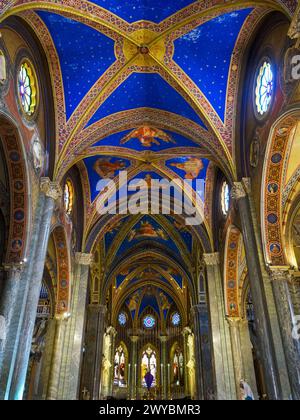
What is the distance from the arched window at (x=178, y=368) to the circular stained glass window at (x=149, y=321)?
3.53m

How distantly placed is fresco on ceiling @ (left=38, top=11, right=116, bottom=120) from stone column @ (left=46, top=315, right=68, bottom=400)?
345 inches

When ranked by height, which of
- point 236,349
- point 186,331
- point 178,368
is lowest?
point 236,349

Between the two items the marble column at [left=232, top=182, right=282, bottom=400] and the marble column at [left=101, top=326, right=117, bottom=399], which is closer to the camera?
the marble column at [left=232, top=182, right=282, bottom=400]

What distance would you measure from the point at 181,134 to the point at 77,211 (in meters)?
6.70

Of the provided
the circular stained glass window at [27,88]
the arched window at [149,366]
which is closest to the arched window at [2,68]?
the circular stained glass window at [27,88]

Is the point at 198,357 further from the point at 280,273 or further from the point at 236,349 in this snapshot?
the point at 280,273

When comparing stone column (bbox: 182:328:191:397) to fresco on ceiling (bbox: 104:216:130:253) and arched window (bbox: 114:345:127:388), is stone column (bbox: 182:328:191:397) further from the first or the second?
fresco on ceiling (bbox: 104:216:130:253)

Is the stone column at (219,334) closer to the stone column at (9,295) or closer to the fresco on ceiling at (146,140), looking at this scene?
the fresco on ceiling at (146,140)

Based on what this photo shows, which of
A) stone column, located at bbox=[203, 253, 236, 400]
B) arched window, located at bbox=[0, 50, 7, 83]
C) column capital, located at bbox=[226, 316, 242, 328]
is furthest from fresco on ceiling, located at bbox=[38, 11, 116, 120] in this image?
column capital, located at bbox=[226, 316, 242, 328]

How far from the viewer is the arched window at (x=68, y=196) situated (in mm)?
15866

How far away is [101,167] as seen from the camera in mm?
17500

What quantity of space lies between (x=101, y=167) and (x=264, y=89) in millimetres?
8982

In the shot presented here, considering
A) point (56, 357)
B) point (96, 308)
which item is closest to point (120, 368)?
point (96, 308)

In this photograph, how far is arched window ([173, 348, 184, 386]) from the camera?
30672 millimetres
